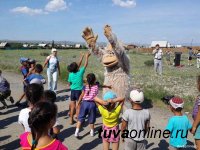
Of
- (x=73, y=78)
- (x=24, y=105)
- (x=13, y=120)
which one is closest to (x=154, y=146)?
(x=73, y=78)

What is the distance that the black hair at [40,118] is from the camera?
2.76 metres

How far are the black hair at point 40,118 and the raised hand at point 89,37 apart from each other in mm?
3718

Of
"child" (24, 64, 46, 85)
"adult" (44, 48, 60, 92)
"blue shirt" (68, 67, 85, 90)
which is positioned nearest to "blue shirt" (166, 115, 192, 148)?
"blue shirt" (68, 67, 85, 90)

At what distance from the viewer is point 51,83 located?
10922mm

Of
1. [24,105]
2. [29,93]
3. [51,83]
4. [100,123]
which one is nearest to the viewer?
[29,93]

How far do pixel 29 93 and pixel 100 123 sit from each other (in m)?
3.68

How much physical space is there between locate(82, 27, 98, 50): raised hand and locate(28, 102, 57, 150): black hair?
12.2 ft

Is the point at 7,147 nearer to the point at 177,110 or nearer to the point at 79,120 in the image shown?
the point at 79,120

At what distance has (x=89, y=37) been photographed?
21.2 ft

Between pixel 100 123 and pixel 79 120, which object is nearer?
pixel 79 120

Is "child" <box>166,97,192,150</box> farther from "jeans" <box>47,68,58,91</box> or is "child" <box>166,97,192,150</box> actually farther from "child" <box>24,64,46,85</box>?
"jeans" <box>47,68,58,91</box>

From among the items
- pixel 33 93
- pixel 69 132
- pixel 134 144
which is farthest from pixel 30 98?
pixel 69 132

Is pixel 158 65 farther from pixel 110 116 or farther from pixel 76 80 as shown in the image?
pixel 110 116

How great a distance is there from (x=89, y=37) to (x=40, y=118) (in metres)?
→ 3.89
